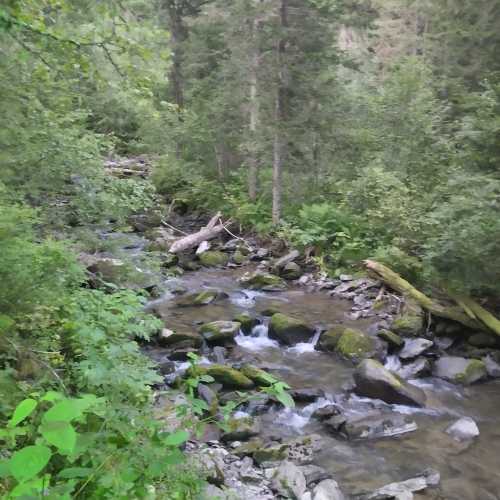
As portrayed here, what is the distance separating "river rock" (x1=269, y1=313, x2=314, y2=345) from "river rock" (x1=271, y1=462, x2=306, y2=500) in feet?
15.4

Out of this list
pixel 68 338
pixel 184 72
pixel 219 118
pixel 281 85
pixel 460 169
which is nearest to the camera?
pixel 68 338

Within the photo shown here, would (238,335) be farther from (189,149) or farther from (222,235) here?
(189,149)

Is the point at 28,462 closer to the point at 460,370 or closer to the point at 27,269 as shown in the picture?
the point at 27,269

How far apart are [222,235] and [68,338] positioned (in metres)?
13.3

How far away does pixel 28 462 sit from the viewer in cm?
192

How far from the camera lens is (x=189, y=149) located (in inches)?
891

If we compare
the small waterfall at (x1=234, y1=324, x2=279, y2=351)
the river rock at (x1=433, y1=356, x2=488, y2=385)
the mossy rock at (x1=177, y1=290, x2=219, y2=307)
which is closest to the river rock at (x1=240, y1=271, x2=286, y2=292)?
the mossy rock at (x1=177, y1=290, x2=219, y2=307)

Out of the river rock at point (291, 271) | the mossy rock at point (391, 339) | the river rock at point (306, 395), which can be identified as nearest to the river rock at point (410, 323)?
the mossy rock at point (391, 339)

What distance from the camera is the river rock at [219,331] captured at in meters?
10.6

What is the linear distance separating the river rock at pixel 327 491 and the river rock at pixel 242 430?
1.43 meters

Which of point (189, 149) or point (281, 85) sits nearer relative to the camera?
point (281, 85)

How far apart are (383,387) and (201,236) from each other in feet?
34.3

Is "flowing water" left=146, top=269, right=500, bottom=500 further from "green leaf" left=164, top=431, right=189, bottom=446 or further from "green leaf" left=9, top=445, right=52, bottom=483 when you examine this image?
"green leaf" left=9, top=445, right=52, bottom=483

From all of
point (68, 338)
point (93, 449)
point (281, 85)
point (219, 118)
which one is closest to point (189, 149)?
point (219, 118)
